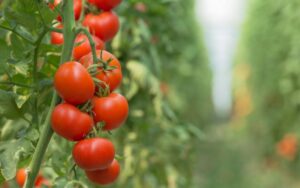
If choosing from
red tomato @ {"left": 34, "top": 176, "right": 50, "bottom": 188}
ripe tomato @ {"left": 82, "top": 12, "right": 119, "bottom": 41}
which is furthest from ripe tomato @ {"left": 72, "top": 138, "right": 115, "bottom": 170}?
red tomato @ {"left": 34, "top": 176, "right": 50, "bottom": 188}

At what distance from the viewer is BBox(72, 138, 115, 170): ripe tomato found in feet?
2.51

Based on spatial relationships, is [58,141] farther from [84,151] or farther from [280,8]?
[280,8]

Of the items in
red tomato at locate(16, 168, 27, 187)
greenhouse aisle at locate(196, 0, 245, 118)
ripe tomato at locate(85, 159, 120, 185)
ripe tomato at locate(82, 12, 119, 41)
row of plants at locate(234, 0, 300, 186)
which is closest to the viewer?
ripe tomato at locate(85, 159, 120, 185)

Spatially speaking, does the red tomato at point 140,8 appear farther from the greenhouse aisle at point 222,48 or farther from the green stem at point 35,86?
the greenhouse aisle at point 222,48

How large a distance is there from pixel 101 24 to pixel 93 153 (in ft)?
0.87

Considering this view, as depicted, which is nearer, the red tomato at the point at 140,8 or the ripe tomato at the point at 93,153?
the ripe tomato at the point at 93,153

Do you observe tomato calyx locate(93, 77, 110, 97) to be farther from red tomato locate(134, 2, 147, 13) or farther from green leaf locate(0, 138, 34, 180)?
red tomato locate(134, 2, 147, 13)

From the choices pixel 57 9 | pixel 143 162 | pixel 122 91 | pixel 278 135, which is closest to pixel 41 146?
pixel 57 9

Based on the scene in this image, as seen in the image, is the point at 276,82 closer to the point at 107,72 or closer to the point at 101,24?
the point at 101,24

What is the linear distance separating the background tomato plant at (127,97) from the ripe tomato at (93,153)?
0.42 ft

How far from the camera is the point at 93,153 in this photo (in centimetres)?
76

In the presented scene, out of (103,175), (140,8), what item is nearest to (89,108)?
(103,175)

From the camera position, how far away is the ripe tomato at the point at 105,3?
95 cm

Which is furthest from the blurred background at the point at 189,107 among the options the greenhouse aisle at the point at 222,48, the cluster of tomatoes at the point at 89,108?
the greenhouse aisle at the point at 222,48
